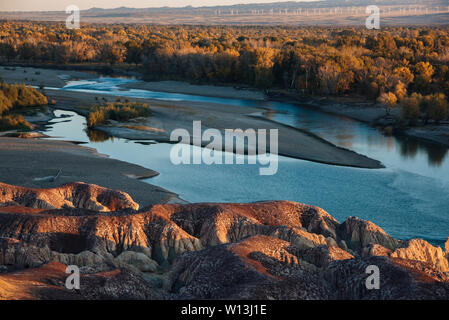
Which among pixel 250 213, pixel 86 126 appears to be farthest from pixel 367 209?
pixel 86 126

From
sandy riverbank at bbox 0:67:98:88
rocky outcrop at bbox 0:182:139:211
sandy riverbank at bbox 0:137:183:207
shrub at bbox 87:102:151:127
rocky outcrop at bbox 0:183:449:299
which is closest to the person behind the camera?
rocky outcrop at bbox 0:183:449:299

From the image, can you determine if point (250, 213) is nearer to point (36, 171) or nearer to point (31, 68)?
point (36, 171)

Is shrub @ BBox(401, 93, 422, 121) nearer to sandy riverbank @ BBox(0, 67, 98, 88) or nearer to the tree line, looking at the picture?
the tree line

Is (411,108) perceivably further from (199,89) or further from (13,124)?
(13,124)

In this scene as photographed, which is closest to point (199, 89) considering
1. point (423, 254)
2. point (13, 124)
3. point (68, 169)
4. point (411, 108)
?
point (411, 108)

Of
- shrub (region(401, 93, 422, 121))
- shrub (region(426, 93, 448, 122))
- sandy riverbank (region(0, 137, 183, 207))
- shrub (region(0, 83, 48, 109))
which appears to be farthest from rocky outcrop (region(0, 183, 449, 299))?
shrub (region(0, 83, 48, 109))
